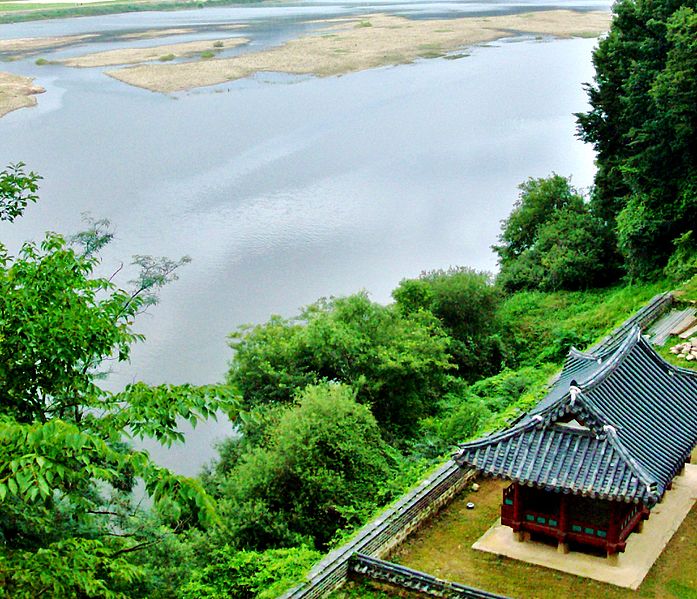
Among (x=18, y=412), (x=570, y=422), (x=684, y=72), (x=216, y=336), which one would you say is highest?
(x=684, y=72)

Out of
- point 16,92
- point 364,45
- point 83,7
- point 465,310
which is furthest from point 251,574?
point 83,7

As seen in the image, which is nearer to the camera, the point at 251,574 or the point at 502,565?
the point at 502,565

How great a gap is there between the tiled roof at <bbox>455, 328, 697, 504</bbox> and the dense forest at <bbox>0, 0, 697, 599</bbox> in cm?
365

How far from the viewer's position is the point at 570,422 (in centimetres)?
1328

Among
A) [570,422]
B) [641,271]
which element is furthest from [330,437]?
[641,271]

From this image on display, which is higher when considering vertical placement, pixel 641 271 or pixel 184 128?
pixel 184 128

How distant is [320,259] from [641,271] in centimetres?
1088

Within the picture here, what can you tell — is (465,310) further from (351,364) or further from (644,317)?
(351,364)

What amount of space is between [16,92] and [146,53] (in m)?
15.1

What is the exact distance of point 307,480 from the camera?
16891 mm

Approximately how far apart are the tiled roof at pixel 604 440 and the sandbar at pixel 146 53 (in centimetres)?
5216

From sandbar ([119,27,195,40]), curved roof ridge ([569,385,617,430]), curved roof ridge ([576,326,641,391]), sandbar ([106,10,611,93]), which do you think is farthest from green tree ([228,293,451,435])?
sandbar ([119,27,195,40])

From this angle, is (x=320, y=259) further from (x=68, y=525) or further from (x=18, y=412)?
(x=18, y=412)

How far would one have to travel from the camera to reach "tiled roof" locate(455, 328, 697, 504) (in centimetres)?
1262
